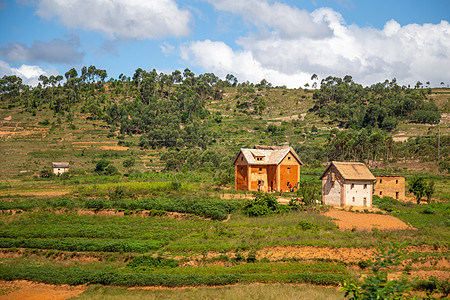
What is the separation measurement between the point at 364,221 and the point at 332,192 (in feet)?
24.9

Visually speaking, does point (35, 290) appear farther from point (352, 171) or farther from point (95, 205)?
point (352, 171)

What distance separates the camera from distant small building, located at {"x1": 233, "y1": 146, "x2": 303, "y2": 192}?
44312mm

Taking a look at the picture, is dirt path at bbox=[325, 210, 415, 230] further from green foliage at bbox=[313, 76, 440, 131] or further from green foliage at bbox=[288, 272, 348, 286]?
green foliage at bbox=[313, 76, 440, 131]

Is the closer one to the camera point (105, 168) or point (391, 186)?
point (391, 186)

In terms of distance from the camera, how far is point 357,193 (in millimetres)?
36000

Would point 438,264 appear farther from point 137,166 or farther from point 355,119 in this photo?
point 355,119

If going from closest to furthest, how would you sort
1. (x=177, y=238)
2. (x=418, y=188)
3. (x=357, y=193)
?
(x=177, y=238) < (x=357, y=193) < (x=418, y=188)

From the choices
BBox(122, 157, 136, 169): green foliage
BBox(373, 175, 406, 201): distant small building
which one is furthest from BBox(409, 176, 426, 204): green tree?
BBox(122, 157, 136, 169): green foliage

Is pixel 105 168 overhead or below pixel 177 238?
overhead

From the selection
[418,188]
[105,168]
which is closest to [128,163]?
[105,168]

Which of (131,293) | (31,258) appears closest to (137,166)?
(31,258)

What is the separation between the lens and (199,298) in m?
18.2

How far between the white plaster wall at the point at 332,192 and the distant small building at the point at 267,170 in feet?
23.2

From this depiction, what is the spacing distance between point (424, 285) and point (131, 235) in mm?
18848
